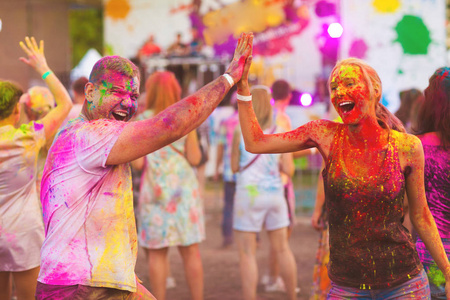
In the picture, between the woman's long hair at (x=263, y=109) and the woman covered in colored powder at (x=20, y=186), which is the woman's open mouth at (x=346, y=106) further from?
the woman's long hair at (x=263, y=109)

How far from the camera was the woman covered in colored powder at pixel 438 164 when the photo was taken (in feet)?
11.7

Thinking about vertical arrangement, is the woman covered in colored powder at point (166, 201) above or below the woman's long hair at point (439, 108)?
below

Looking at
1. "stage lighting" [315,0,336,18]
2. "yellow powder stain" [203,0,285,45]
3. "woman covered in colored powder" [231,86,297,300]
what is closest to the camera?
"woman covered in colored powder" [231,86,297,300]

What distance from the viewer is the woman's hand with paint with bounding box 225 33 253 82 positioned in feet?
8.89

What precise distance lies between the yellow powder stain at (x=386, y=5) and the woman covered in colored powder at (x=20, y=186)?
1022cm

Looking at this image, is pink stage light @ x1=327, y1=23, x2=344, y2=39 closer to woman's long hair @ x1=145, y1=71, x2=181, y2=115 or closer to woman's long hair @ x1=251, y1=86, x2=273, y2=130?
woman's long hair @ x1=251, y1=86, x2=273, y2=130

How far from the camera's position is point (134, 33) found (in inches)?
623

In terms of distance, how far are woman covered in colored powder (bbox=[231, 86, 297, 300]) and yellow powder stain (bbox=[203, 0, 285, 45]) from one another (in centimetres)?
1004

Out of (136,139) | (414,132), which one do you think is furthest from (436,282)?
(136,139)

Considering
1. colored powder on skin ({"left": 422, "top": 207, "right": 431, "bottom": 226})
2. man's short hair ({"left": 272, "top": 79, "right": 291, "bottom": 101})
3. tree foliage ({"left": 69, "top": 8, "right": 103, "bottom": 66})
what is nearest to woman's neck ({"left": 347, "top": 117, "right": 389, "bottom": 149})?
colored powder on skin ({"left": 422, "top": 207, "right": 431, "bottom": 226})

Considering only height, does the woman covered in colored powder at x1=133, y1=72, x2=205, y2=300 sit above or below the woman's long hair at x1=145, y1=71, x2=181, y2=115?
below

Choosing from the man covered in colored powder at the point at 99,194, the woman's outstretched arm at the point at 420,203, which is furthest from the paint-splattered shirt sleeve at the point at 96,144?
the woman's outstretched arm at the point at 420,203

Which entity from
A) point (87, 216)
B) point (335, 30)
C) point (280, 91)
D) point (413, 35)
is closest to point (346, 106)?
point (87, 216)

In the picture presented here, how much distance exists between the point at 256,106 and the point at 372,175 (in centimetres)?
286
